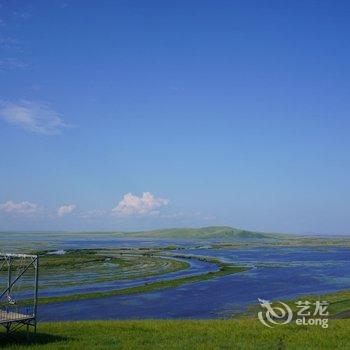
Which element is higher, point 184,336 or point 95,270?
point 184,336

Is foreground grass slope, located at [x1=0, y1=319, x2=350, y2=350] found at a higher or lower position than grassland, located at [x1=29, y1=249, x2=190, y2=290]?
higher

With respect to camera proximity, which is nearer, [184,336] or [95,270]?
[184,336]

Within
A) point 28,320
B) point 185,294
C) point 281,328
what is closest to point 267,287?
point 185,294

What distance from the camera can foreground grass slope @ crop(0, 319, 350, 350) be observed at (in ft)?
79.1

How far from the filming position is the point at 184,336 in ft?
88.2

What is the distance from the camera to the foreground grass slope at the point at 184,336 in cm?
2411

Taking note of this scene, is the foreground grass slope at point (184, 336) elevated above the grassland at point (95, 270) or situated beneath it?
elevated above

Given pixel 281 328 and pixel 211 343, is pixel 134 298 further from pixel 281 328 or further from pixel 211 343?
pixel 211 343

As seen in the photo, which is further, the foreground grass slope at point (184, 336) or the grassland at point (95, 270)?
the grassland at point (95, 270)

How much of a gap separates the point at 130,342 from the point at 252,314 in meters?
21.9

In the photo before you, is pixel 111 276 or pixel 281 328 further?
pixel 111 276

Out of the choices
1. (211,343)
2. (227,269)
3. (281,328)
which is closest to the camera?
(211,343)

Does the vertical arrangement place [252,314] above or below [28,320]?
below

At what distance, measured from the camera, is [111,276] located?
75438 millimetres
